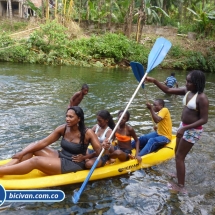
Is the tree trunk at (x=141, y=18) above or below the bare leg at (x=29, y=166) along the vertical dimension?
above

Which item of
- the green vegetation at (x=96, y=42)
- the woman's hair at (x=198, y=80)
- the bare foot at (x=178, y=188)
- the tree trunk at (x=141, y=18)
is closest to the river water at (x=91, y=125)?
the bare foot at (x=178, y=188)

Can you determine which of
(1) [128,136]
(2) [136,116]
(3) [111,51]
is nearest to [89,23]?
(3) [111,51]

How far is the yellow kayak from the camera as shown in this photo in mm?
3951

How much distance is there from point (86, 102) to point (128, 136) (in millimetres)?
4997

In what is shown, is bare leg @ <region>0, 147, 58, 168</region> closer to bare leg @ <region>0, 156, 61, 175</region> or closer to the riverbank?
bare leg @ <region>0, 156, 61, 175</region>

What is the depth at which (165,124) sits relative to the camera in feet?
18.0

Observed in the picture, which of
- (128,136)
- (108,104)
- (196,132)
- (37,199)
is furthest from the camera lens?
(108,104)

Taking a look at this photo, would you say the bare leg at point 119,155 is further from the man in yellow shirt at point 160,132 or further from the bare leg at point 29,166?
the bare leg at point 29,166

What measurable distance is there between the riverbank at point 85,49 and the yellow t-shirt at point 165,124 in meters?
15.1

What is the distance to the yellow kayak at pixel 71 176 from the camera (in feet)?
13.0

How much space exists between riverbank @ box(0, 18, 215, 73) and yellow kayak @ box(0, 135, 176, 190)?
607 inches

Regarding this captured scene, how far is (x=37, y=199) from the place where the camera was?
293 cm

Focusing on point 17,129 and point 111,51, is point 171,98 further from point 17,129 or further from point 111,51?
point 111,51

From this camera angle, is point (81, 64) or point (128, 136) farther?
point (81, 64)
